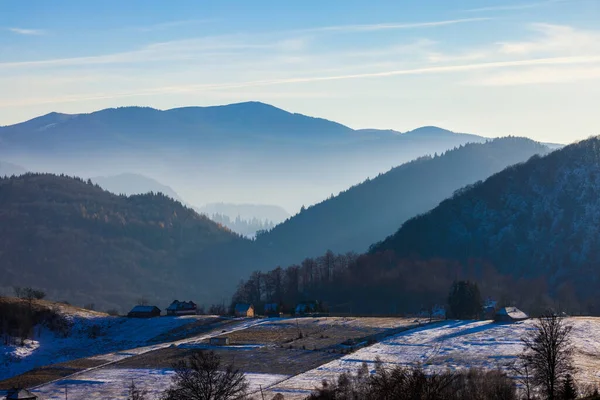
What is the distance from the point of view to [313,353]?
106000 millimetres

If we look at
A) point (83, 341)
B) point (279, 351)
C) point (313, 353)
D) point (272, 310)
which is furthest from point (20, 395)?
point (272, 310)

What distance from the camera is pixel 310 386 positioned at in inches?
3435

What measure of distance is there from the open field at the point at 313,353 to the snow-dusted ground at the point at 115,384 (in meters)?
0.09

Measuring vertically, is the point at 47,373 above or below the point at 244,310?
below

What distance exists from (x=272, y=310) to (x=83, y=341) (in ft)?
126

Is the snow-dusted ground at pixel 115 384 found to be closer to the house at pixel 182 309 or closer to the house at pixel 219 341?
the house at pixel 219 341

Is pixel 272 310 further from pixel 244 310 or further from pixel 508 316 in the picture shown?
pixel 508 316

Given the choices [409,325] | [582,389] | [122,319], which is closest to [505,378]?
[582,389]

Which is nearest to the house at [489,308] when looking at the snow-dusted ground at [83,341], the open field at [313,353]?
the open field at [313,353]

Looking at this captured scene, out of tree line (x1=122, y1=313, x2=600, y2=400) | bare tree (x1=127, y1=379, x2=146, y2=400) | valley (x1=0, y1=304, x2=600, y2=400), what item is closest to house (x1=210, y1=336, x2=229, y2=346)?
valley (x1=0, y1=304, x2=600, y2=400)

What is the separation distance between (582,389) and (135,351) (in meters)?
55.3

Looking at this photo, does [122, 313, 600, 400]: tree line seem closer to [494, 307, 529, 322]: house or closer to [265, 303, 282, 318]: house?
[494, 307, 529, 322]: house

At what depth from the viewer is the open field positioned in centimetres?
9225

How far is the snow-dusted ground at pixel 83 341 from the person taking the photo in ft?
392
